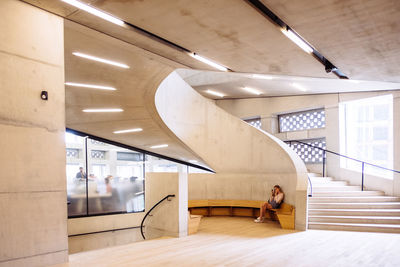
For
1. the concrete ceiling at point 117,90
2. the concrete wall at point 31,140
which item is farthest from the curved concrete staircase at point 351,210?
the concrete wall at point 31,140

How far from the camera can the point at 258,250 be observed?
5.29 m

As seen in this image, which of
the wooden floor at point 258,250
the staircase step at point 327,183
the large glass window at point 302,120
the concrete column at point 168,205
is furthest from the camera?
the large glass window at point 302,120

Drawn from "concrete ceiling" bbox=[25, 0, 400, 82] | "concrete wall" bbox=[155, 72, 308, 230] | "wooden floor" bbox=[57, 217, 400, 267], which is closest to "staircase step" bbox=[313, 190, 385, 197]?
"concrete wall" bbox=[155, 72, 308, 230]

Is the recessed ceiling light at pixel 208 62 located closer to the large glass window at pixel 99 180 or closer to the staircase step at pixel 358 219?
the staircase step at pixel 358 219

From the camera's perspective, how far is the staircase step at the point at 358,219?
7.04 meters

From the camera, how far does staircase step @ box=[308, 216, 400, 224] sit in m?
7.04

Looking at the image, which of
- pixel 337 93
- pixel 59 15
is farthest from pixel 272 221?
pixel 59 15

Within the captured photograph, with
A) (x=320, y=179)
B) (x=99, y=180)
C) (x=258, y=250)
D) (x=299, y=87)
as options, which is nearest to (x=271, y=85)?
(x=299, y=87)

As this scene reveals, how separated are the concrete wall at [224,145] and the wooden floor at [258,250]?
229 centimetres

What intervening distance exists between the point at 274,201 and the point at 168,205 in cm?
283

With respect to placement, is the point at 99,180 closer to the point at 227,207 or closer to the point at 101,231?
the point at 101,231

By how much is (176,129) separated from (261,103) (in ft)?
16.6

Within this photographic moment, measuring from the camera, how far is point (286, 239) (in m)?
6.20

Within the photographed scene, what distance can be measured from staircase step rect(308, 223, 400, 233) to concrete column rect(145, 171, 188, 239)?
2.96 metres
